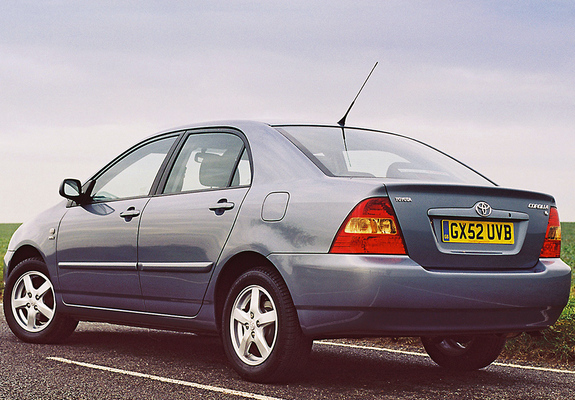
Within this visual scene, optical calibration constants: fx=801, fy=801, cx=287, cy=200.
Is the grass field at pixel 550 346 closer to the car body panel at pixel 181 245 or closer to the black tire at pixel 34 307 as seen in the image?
the car body panel at pixel 181 245

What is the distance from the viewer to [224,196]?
17.5ft

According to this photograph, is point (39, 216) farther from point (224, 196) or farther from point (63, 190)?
point (224, 196)

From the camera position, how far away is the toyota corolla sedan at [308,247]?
14.6 ft

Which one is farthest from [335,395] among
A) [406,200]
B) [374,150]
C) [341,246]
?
[374,150]

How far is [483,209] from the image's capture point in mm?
4645

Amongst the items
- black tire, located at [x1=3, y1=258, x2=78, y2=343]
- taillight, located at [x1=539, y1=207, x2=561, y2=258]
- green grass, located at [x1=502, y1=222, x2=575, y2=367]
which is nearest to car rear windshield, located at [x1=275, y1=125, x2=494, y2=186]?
taillight, located at [x1=539, y1=207, x2=561, y2=258]

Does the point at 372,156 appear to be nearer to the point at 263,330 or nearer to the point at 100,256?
the point at 263,330

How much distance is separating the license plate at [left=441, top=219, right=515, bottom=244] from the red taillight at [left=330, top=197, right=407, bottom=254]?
31cm

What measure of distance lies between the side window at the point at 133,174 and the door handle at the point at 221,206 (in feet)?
3.26

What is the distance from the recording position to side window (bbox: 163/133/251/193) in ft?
17.9

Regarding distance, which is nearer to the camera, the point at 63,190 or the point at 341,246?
the point at 341,246

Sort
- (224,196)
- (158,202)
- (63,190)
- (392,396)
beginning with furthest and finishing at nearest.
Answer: (63,190)
(158,202)
(224,196)
(392,396)

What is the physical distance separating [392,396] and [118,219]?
2629 mm

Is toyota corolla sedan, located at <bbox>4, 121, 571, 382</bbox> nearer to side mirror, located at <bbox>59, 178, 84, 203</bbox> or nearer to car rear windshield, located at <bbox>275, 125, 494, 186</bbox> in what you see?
car rear windshield, located at <bbox>275, 125, 494, 186</bbox>
